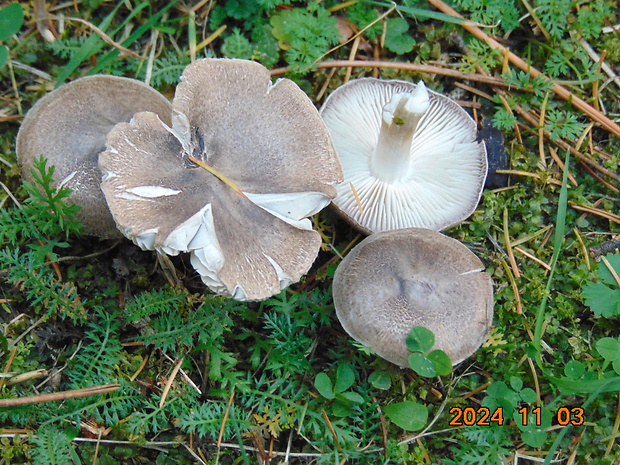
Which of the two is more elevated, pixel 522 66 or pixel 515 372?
pixel 522 66

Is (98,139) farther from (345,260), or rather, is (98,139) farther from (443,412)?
(443,412)

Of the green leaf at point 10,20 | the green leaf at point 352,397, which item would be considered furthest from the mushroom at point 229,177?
the green leaf at point 10,20

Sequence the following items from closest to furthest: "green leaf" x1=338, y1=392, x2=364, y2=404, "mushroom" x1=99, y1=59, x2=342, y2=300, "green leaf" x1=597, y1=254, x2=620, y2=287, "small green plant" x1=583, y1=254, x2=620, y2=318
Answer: "mushroom" x1=99, y1=59, x2=342, y2=300
"green leaf" x1=338, y1=392, x2=364, y2=404
"small green plant" x1=583, y1=254, x2=620, y2=318
"green leaf" x1=597, y1=254, x2=620, y2=287

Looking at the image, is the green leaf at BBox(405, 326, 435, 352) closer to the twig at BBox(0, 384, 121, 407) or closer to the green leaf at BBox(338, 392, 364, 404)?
the green leaf at BBox(338, 392, 364, 404)

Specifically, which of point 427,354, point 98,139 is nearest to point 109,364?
point 98,139

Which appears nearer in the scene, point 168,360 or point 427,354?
point 427,354

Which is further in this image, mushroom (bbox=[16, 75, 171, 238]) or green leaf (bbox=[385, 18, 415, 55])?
green leaf (bbox=[385, 18, 415, 55])

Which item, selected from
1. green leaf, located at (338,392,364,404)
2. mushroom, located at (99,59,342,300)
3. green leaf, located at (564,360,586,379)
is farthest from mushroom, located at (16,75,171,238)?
green leaf, located at (564,360,586,379)
